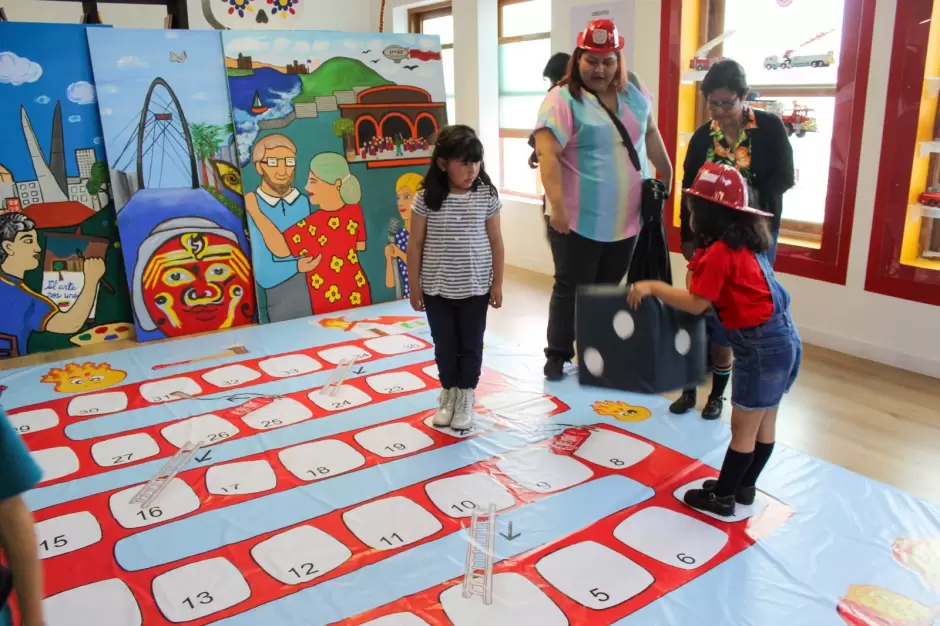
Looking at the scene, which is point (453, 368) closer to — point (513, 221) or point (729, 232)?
point (729, 232)

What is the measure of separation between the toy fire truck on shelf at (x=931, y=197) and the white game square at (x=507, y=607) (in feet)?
7.90

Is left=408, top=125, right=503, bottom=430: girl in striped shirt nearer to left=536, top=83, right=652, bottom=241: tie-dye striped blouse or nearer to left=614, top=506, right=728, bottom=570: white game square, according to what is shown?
left=536, top=83, right=652, bottom=241: tie-dye striped blouse

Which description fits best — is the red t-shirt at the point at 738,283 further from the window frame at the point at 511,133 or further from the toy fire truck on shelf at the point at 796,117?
the window frame at the point at 511,133

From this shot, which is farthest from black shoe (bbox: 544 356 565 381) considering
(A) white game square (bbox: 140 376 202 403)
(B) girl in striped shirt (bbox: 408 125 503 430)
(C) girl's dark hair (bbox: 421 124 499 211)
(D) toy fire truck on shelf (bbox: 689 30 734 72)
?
(D) toy fire truck on shelf (bbox: 689 30 734 72)

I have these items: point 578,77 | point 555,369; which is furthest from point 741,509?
point 578,77

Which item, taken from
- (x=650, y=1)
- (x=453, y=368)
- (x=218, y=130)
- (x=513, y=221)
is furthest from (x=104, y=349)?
(x=650, y=1)

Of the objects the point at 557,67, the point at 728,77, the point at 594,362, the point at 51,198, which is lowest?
the point at 594,362

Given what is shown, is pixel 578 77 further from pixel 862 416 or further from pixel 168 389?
pixel 168 389

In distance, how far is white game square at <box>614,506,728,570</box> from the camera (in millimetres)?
1772

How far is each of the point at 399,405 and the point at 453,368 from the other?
0.35 m

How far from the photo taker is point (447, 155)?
2184mm

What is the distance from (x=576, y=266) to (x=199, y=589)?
5.55 ft

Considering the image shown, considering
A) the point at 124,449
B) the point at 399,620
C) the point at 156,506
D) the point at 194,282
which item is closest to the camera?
the point at 399,620

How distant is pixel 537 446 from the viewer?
2354mm
